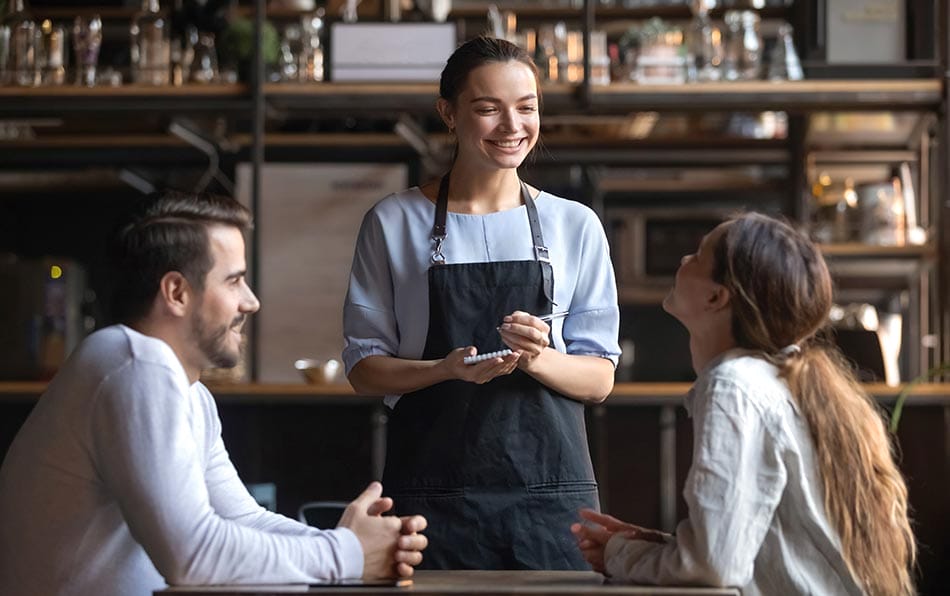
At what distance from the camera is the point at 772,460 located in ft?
5.67

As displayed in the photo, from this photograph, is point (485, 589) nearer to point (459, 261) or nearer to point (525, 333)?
point (525, 333)

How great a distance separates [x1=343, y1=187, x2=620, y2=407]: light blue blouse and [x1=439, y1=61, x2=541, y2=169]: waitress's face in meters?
0.13

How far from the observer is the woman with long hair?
168 cm

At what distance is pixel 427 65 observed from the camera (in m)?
5.17

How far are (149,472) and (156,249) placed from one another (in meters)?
0.32

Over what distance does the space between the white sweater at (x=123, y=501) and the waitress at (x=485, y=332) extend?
593 mm

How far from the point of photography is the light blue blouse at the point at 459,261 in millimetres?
2416

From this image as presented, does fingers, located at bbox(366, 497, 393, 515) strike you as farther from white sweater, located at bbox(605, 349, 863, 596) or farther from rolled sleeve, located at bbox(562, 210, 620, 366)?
rolled sleeve, located at bbox(562, 210, 620, 366)

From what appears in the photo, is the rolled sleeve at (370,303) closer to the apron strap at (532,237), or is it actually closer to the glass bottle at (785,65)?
the apron strap at (532,237)

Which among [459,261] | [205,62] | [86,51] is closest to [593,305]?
[459,261]

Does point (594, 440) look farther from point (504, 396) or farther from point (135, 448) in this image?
point (135, 448)

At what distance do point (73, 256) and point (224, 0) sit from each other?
7.27ft

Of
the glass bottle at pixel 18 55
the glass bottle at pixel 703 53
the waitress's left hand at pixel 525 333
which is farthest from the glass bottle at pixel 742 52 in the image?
the waitress's left hand at pixel 525 333

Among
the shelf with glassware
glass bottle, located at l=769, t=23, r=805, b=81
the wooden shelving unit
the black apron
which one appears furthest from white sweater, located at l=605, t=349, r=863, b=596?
glass bottle, located at l=769, t=23, r=805, b=81
